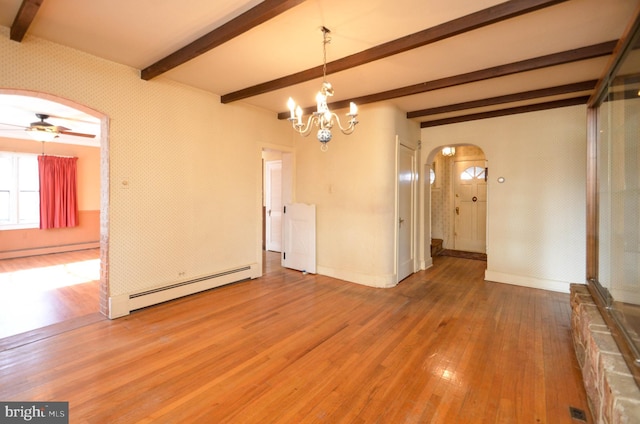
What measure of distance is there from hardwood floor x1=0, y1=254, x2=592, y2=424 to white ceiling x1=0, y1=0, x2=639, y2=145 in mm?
2856

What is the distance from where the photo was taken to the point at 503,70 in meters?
3.25

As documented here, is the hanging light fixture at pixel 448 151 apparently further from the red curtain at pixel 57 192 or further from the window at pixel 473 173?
the red curtain at pixel 57 192

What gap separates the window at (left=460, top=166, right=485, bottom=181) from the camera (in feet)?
23.5

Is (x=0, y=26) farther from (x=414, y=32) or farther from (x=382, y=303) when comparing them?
(x=382, y=303)

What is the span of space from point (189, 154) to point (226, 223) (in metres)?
1.17

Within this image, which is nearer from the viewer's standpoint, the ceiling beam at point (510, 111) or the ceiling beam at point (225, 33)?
the ceiling beam at point (225, 33)

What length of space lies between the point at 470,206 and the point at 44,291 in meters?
8.46

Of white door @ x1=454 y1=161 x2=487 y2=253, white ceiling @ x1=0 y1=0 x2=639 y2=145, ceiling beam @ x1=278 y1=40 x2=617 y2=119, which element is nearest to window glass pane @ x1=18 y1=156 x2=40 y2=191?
white ceiling @ x1=0 y1=0 x2=639 y2=145

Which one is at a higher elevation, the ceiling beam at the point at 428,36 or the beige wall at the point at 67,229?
the ceiling beam at the point at 428,36

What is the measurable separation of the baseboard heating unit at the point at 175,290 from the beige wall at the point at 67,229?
5.39 metres

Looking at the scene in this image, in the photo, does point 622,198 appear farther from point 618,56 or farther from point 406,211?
point 406,211

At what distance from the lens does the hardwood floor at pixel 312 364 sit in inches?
77.7

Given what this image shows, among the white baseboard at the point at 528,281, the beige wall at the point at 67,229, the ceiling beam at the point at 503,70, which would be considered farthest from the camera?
the beige wall at the point at 67,229

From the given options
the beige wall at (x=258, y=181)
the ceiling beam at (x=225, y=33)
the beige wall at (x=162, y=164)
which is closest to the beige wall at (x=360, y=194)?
the beige wall at (x=258, y=181)
